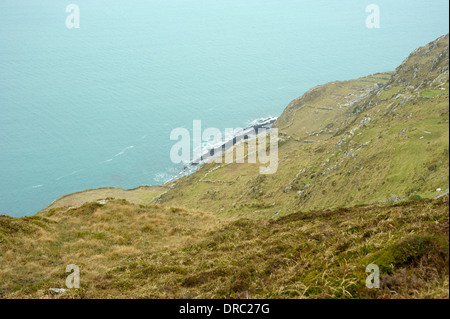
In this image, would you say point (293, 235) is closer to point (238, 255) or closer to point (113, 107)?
point (238, 255)

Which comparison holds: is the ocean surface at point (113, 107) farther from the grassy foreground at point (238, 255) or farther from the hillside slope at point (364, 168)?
the grassy foreground at point (238, 255)

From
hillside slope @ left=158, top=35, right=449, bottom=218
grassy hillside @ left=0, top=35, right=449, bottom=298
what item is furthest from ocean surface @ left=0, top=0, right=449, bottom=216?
grassy hillside @ left=0, top=35, right=449, bottom=298

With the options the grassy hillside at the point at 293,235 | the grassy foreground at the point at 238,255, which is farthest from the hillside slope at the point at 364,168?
the grassy foreground at the point at 238,255

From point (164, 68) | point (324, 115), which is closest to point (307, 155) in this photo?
point (324, 115)

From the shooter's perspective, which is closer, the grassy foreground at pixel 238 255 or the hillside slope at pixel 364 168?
the grassy foreground at pixel 238 255

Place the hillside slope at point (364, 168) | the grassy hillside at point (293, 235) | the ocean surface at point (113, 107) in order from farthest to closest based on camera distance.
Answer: the ocean surface at point (113, 107)
the hillside slope at point (364, 168)
the grassy hillside at point (293, 235)

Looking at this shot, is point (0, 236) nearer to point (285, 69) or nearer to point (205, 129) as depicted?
point (205, 129)

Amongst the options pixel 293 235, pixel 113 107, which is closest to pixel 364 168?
pixel 293 235

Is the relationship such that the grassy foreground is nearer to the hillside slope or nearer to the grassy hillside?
the grassy hillside
